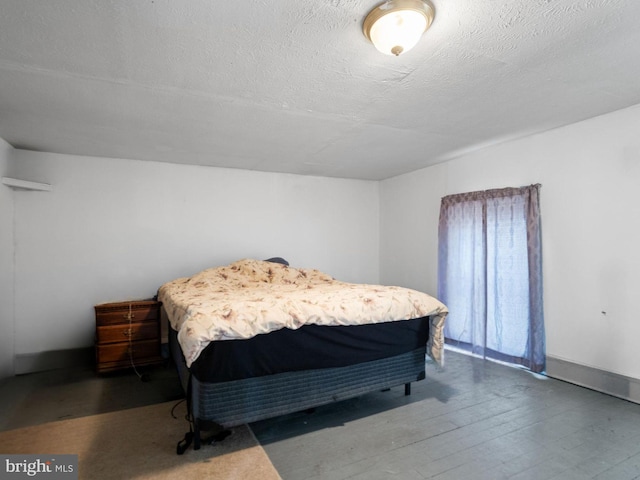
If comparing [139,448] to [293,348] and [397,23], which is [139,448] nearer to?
[293,348]

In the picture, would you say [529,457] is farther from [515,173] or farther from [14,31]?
[14,31]

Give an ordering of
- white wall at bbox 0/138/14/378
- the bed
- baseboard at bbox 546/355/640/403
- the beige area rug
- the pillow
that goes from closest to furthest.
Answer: the beige area rug, the bed, baseboard at bbox 546/355/640/403, white wall at bbox 0/138/14/378, the pillow

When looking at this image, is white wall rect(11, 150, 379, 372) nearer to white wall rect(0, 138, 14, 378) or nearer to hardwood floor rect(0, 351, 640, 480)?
white wall rect(0, 138, 14, 378)

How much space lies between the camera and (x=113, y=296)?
3.71 m

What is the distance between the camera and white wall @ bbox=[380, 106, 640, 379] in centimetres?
256

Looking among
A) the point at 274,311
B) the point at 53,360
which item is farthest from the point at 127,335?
the point at 274,311

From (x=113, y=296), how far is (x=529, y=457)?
394 cm

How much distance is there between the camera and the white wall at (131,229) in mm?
3422

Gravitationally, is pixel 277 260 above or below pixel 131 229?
below

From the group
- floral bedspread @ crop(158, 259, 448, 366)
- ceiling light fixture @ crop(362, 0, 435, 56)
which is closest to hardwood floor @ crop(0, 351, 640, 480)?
floral bedspread @ crop(158, 259, 448, 366)

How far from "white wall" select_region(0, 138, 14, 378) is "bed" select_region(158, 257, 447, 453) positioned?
67.0 inches

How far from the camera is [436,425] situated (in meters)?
2.23

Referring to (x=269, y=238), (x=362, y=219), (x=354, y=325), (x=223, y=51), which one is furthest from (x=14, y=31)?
(x=362, y=219)

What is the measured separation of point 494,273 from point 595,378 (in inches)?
45.2
